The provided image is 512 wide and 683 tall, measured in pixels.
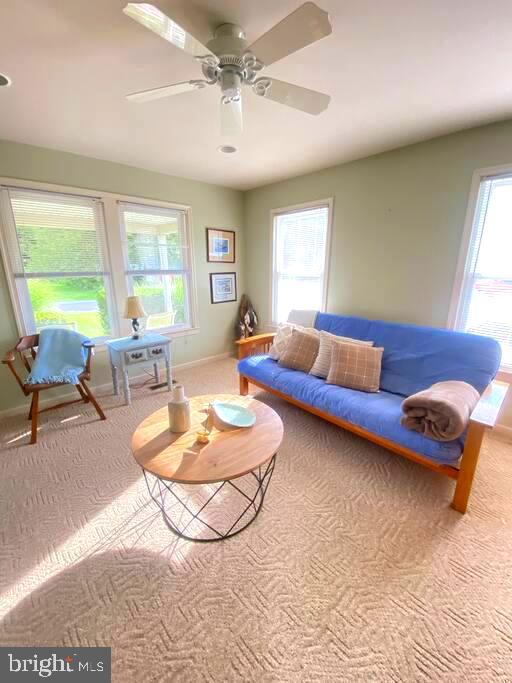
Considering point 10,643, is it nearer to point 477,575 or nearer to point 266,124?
point 477,575

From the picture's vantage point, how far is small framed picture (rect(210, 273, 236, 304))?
152 inches

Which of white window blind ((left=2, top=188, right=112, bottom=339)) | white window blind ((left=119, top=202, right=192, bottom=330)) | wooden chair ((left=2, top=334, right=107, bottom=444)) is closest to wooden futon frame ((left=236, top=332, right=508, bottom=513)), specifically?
wooden chair ((left=2, top=334, right=107, bottom=444))

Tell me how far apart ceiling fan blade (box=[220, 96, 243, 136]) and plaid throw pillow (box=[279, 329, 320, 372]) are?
167 centimetres

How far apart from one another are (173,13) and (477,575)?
9.03ft

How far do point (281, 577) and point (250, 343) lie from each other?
2.07 meters

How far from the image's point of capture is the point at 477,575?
4.09 feet

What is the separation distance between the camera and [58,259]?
2633 millimetres

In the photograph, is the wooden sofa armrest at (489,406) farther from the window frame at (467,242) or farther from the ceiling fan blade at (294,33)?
the ceiling fan blade at (294,33)

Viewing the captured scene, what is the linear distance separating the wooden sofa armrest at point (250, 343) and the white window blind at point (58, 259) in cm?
150

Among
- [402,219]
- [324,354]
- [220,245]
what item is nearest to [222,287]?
[220,245]

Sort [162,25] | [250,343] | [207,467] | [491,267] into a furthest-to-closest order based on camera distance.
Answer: [250,343] < [491,267] < [207,467] < [162,25]

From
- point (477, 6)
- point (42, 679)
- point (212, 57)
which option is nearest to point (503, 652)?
point (42, 679)

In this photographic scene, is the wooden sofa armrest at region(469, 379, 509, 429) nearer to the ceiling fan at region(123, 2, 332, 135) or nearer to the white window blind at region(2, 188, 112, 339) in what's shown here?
the ceiling fan at region(123, 2, 332, 135)

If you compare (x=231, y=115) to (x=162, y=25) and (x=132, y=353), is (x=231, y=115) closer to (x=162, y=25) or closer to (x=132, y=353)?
(x=162, y=25)
